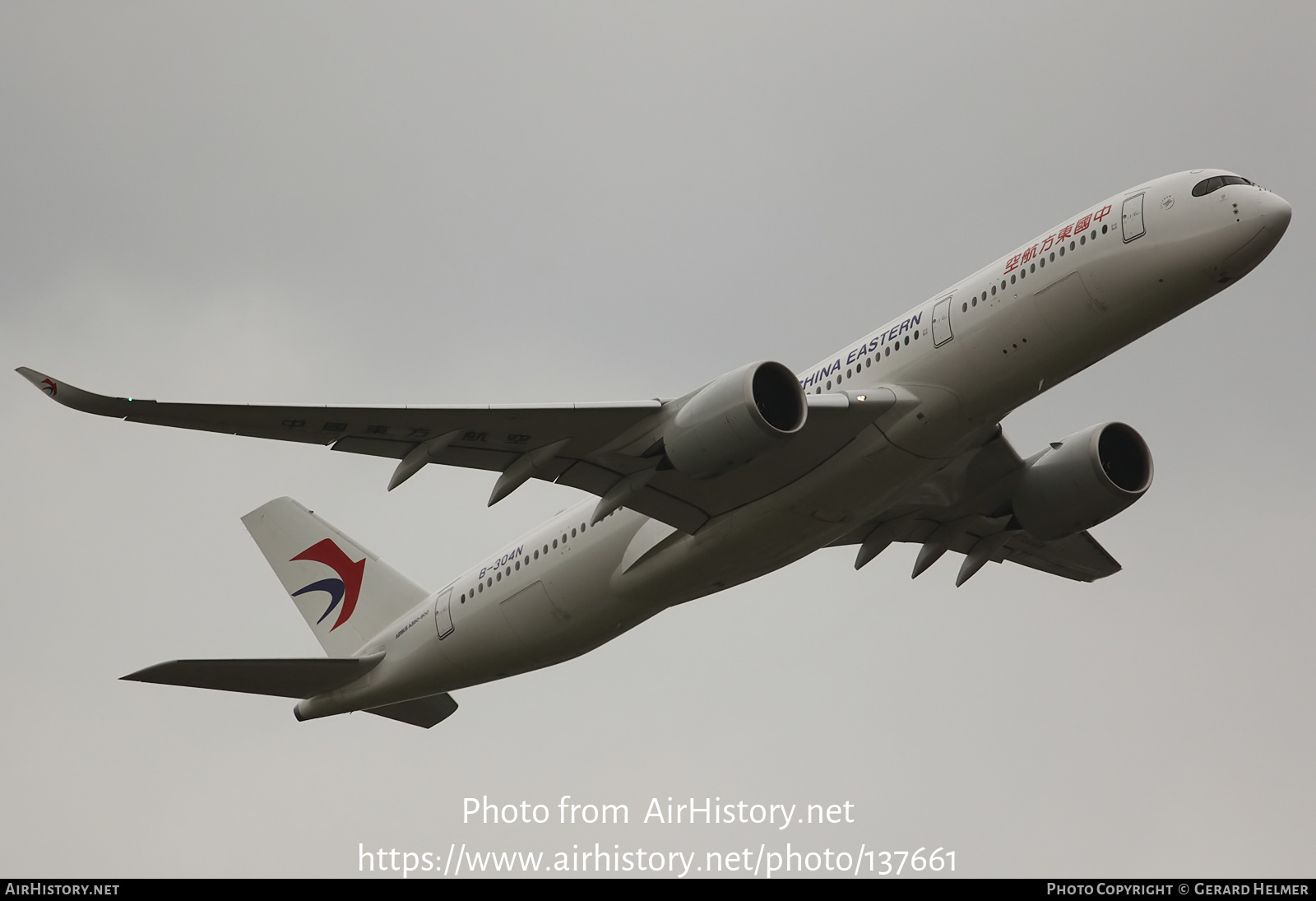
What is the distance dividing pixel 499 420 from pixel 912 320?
739cm

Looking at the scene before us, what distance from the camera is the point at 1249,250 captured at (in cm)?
2236

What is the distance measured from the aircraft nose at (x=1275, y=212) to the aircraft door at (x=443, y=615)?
17502 mm

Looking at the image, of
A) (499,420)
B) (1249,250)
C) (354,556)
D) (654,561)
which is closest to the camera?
(1249,250)

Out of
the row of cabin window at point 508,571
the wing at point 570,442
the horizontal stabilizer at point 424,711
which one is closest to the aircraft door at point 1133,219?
the wing at point 570,442

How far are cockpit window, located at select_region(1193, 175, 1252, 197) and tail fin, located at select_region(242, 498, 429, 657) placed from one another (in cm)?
1870

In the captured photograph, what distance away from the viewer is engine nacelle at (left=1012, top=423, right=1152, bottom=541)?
28453 mm

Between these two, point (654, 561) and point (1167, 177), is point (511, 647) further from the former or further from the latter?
point (1167, 177)

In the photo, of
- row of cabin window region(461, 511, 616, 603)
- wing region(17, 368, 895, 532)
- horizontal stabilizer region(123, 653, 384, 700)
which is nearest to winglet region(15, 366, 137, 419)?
wing region(17, 368, 895, 532)

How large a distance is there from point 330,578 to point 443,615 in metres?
5.37

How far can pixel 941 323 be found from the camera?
24344mm

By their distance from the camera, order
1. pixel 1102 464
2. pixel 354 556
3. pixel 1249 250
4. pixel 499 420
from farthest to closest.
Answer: pixel 354 556 → pixel 1102 464 → pixel 499 420 → pixel 1249 250

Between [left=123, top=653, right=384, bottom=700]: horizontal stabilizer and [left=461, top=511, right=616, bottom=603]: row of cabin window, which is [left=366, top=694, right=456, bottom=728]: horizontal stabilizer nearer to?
[left=123, top=653, right=384, bottom=700]: horizontal stabilizer

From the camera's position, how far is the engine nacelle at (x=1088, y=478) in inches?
1120
